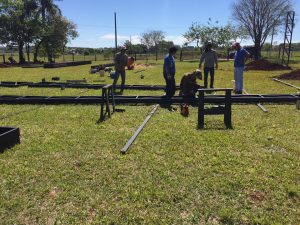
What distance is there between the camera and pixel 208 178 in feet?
15.3

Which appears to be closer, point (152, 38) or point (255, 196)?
point (255, 196)

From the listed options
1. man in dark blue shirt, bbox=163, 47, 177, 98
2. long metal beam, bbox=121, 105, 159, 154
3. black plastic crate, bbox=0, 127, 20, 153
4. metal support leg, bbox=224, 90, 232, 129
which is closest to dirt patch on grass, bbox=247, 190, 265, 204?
long metal beam, bbox=121, 105, 159, 154

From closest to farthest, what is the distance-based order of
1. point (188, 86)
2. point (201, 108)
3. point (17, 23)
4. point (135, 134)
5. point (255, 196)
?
point (255, 196) → point (135, 134) → point (201, 108) → point (188, 86) → point (17, 23)

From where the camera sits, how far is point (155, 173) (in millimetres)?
4895

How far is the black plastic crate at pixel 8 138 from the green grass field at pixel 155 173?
14cm

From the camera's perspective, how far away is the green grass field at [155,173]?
3.77 metres

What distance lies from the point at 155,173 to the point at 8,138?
2.91 m

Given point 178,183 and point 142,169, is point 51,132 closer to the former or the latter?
point 142,169

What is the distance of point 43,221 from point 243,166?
298cm

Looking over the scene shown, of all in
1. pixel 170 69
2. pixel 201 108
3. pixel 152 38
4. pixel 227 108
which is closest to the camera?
pixel 201 108

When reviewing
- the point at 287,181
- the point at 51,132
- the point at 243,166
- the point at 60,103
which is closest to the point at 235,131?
the point at 243,166

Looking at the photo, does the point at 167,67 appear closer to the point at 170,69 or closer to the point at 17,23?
the point at 170,69

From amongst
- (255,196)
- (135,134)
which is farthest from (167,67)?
(255,196)

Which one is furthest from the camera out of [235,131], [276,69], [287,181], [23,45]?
[23,45]
